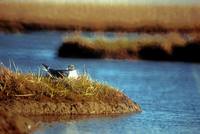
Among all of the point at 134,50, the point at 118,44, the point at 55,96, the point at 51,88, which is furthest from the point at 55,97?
the point at 134,50

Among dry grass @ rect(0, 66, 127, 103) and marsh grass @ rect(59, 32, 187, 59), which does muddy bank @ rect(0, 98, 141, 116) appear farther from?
marsh grass @ rect(59, 32, 187, 59)

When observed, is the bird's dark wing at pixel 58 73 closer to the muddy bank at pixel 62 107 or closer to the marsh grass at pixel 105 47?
the muddy bank at pixel 62 107

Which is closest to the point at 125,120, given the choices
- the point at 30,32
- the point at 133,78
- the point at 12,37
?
the point at 133,78

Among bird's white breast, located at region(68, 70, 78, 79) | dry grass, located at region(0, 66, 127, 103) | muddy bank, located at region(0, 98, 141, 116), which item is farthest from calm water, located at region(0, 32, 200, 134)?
bird's white breast, located at region(68, 70, 78, 79)

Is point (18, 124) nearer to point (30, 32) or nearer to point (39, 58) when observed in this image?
point (39, 58)

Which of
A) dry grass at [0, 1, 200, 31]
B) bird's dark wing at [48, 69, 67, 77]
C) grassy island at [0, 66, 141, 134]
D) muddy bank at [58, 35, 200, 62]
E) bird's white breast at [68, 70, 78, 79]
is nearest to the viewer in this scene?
grassy island at [0, 66, 141, 134]

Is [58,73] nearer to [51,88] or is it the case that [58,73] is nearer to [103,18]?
[51,88]
